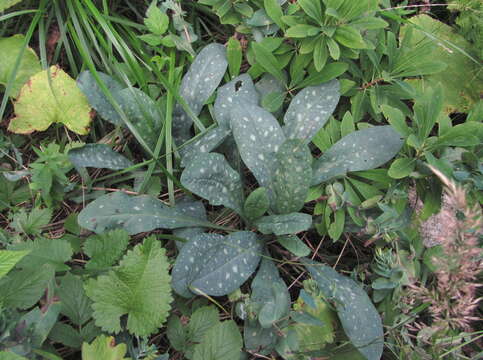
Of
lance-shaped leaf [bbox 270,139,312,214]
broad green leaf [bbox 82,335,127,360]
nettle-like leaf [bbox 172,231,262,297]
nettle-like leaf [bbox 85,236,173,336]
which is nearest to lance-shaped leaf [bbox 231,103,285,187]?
lance-shaped leaf [bbox 270,139,312,214]

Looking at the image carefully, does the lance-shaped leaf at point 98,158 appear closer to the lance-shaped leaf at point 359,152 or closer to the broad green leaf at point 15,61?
the broad green leaf at point 15,61

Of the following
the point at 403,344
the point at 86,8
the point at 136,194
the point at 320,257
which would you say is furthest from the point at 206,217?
the point at 86,8

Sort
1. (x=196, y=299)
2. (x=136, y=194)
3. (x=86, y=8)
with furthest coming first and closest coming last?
(x=86, y=8)
(x=136, y=194)
(x=196, y=299)

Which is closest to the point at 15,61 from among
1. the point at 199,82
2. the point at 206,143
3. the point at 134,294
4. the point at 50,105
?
the point at 50,105

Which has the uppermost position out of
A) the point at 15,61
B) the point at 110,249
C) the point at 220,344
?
the point at 15,61

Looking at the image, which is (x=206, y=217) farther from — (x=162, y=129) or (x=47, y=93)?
(x=47, y=93)

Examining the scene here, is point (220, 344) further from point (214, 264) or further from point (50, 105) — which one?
point (50, 105)
